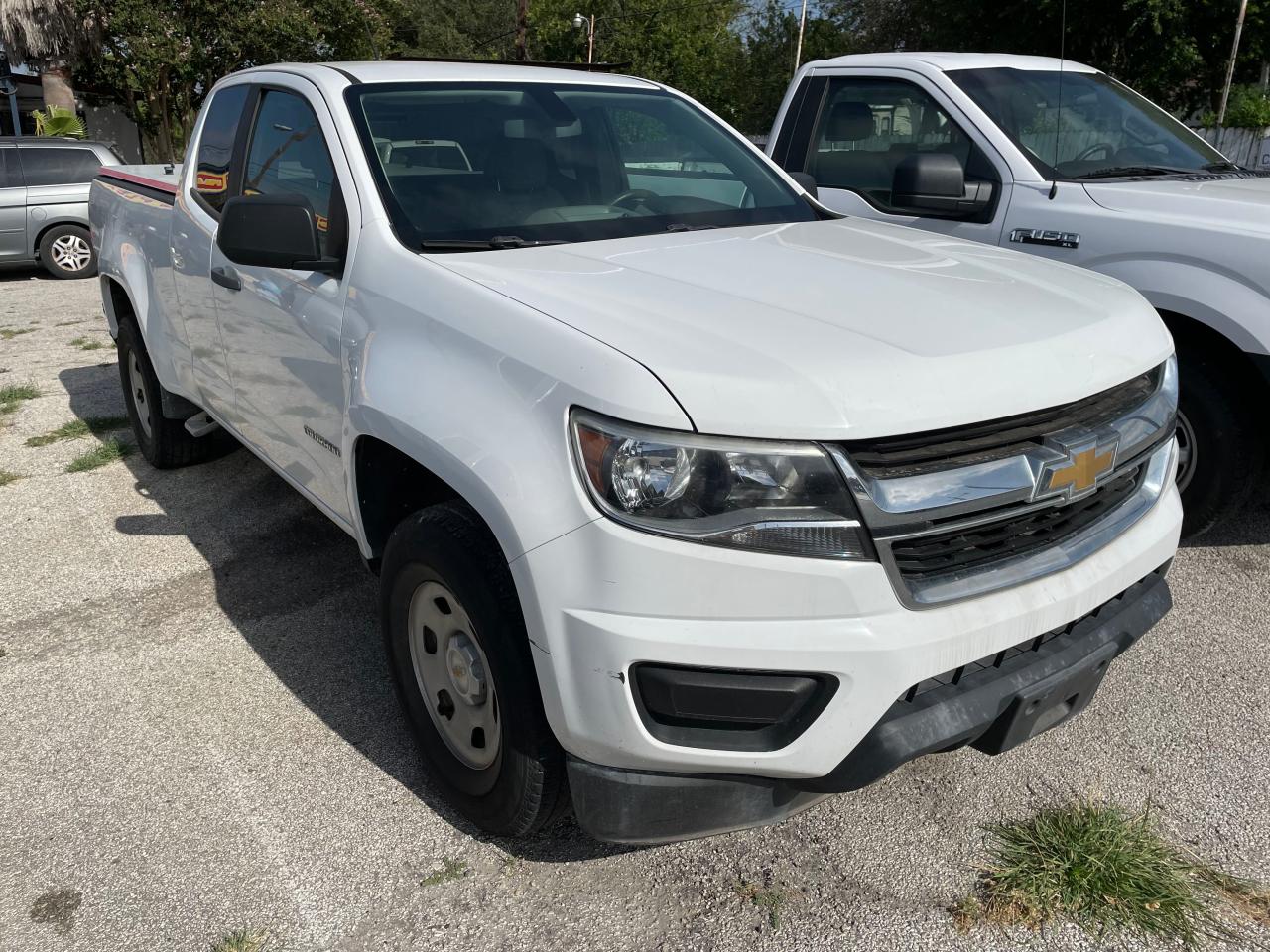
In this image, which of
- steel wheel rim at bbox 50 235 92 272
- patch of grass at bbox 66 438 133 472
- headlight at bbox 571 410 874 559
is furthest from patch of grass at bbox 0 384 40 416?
steel wheel rim at bbox 50 235 92 272

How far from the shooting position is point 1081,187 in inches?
161

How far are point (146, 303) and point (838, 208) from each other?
318 centimetres

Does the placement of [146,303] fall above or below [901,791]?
above

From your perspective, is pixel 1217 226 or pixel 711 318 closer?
pixel 711 318

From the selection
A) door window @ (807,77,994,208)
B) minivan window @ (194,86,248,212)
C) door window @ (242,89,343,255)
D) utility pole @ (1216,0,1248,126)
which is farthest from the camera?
utility pole @ (1216,0,1248,126)

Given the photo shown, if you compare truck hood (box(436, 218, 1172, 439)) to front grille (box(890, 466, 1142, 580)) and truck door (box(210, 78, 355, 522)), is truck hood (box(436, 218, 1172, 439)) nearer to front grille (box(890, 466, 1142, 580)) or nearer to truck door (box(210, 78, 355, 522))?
front grille (box(890, 466, 1142, 580))

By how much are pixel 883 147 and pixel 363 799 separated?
3723 mm

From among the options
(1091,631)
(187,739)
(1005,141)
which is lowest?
(187,739)

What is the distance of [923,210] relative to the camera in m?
4.47

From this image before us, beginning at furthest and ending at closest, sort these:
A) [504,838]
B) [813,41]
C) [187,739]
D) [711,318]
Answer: [813,41]
[187,739]
[504,838]
[711,318]

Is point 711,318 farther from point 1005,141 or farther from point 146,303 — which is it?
A: point 146,303

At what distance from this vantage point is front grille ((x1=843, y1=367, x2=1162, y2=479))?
6.23ft

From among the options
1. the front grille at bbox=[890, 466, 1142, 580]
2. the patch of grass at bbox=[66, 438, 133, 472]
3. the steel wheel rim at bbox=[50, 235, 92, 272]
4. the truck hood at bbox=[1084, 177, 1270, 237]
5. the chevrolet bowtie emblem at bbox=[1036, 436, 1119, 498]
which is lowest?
the steel wheel rim at bbox=[50, 235, 92, 272]

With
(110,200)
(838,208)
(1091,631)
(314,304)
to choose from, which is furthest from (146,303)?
(1091,631)
